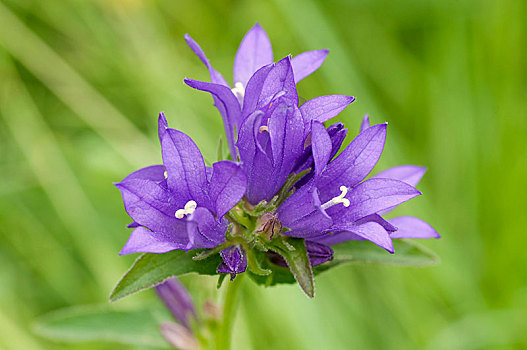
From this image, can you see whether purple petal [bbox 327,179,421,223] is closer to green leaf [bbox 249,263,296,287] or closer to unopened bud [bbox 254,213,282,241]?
unopened bud [bbox 254,213,282,241]

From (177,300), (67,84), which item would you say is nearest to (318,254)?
(177,300)

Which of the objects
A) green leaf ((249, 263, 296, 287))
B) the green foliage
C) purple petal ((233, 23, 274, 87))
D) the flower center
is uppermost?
purple petal ((233, 23, 274, 87))

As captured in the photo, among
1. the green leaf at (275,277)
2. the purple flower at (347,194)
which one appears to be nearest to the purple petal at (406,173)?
the purple flower at (347,194)

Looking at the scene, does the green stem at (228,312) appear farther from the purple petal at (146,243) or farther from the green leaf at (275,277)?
the purple petal at (146,243)

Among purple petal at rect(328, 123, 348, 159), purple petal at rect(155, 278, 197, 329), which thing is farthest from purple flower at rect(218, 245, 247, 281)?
purple petal at rect(155, 278, 197, 329)

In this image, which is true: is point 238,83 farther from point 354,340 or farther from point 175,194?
point 354,340
